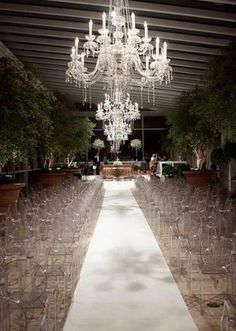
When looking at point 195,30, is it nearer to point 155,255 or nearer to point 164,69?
point 164,69

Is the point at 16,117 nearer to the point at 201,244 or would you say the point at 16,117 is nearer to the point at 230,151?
the point at 201,244

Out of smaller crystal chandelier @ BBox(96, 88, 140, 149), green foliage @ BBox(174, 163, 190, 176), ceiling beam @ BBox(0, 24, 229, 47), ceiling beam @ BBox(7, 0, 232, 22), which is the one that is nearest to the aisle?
ceiling beam @ BBox(7, 0, 232, 22)

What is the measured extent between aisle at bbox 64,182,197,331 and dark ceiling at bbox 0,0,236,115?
4.87 m

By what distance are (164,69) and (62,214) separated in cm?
372

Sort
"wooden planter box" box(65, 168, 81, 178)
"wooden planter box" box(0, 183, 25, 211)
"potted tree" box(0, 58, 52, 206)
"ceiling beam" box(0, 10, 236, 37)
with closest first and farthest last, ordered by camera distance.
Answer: "potted tree" box(0, 58, 52, 206) → "wooden planter box" box(0, 183, 25, 211) → "ceiling beam" box(0, 10, 236, 37) → "wooden planter box" box(65, 168, 81, 178)

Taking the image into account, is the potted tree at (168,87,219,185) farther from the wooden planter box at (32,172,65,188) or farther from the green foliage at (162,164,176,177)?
the wooden planter box at (32,172,65,188)

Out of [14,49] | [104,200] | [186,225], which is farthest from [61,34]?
[186,225]

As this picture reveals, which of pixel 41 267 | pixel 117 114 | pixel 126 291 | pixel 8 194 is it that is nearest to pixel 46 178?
pixel 117 114

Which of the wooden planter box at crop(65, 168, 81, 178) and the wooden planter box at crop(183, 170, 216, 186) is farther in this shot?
the wooden planter box at crop(65, 168, 81, 178)

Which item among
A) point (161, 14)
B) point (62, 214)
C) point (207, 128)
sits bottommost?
point (62, 214)

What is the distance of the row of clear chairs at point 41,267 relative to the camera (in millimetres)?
3641

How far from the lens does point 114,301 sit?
15.6 ft

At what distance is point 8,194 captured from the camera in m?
9.70

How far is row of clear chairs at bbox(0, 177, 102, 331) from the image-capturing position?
11.9ft
